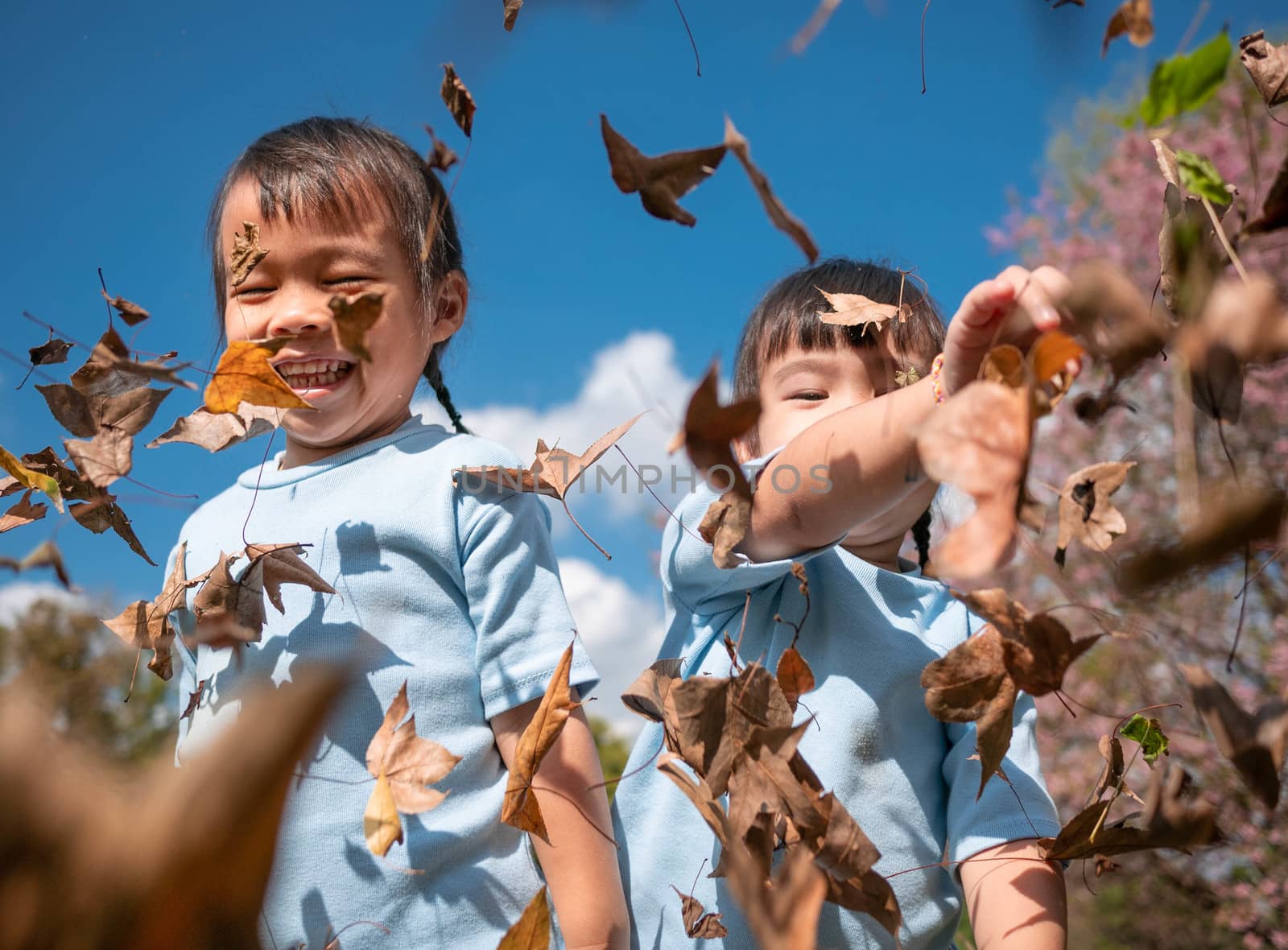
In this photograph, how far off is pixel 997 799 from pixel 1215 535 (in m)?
0.65

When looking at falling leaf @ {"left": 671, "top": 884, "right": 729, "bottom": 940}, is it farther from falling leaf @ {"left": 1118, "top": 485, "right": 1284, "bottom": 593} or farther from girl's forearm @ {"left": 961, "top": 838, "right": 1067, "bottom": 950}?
falling leaf @ {"left": 1118, "top": 485, "right": 1284, "bottom": 593}

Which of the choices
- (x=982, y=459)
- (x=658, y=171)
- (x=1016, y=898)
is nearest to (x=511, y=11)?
(x=658, y=171)

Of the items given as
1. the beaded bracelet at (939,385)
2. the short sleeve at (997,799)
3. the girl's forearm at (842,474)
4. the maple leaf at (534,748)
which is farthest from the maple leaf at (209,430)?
the short sleeve at (997,799)

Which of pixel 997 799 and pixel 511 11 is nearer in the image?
pixel 511 11

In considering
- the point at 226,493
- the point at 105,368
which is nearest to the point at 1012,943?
the point at 105,368

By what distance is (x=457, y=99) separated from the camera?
2.80 ft

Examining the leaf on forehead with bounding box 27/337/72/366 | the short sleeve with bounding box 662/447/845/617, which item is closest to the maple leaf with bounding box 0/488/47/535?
the leaf on forehead with bounding box 27/337/72/366

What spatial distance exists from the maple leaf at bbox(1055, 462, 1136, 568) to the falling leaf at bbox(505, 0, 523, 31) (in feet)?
1.98

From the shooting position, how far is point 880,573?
1.25m

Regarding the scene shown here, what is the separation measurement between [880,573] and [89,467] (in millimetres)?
886

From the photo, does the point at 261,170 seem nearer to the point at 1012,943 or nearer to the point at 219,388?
the point at 219,388

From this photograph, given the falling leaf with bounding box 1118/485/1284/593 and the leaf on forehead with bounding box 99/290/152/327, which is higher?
the leaf on forehead with bounding box 99/290/152/327

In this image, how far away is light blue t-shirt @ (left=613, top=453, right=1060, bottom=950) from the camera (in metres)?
1.09

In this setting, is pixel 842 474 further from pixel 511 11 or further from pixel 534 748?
pixel 511 11
